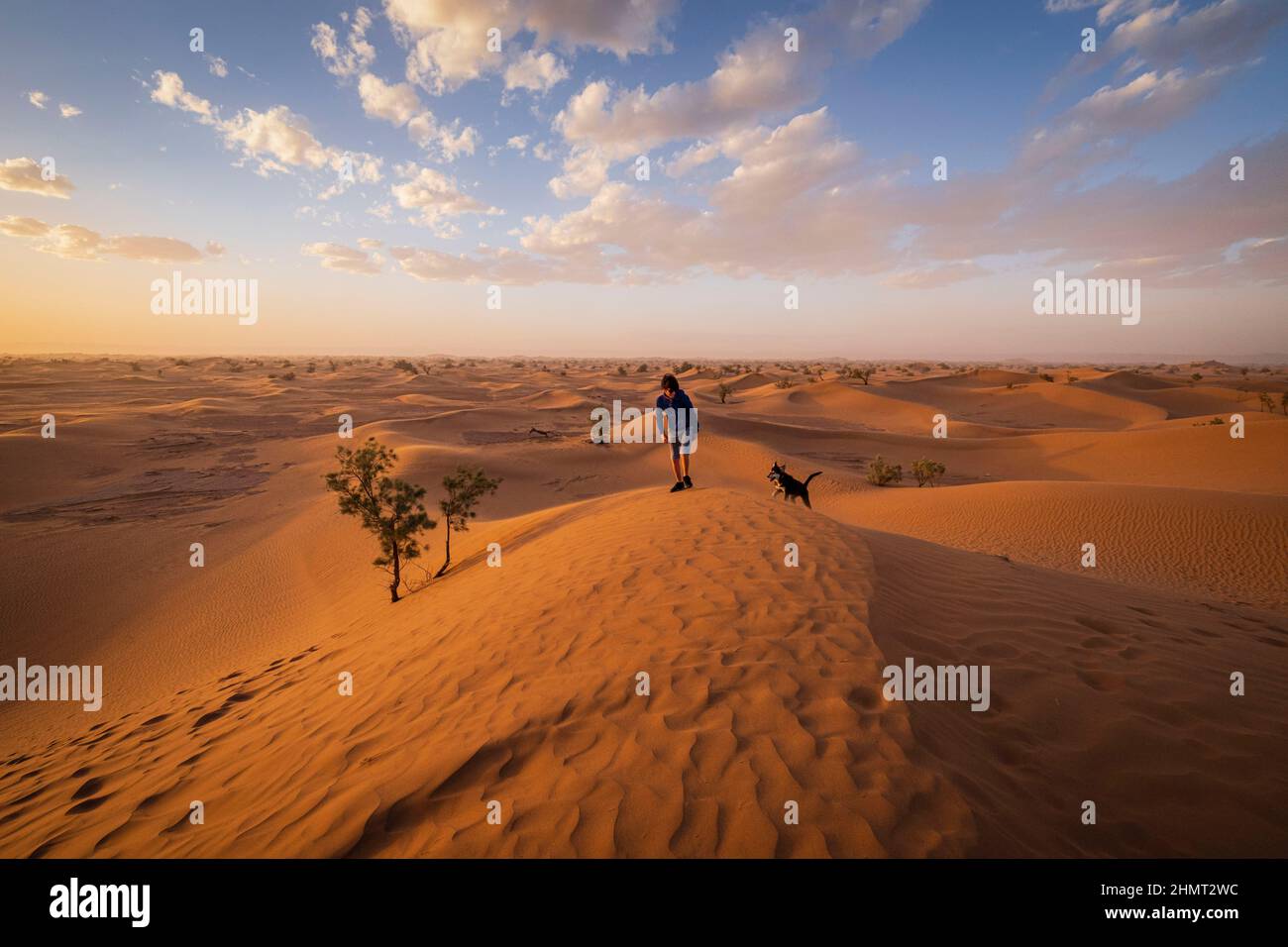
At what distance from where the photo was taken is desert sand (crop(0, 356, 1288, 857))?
8.71 feet

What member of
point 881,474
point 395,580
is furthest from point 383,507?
point 881,474

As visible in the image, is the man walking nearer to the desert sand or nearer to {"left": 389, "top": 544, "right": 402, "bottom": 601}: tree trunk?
the desert sand

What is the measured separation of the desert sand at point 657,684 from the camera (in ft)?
8.71

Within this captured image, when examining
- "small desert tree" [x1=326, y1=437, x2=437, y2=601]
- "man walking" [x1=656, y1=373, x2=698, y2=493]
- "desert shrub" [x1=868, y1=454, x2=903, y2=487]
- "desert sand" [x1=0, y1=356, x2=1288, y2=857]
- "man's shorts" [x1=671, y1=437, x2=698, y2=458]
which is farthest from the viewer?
"desert shrub" [x1=868, y1=454, x2=903, y2=487]

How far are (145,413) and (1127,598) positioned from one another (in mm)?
38330

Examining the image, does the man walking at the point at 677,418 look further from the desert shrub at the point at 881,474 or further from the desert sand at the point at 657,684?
the desert shrub at the point at 881,474

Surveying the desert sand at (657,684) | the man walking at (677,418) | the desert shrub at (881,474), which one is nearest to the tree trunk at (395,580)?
the desert sand at (657,684)

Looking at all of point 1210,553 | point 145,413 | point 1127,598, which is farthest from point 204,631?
point 145,413

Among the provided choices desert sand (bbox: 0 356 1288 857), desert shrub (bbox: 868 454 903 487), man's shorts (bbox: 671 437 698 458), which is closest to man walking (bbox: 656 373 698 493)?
man's shorts (bbox: 671 437 698 458)

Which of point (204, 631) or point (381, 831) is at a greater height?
point (381, 831)

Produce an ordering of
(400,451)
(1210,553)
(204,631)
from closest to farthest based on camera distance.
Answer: (204,631)
(1210,553)
(400,451)

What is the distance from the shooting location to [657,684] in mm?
3639
